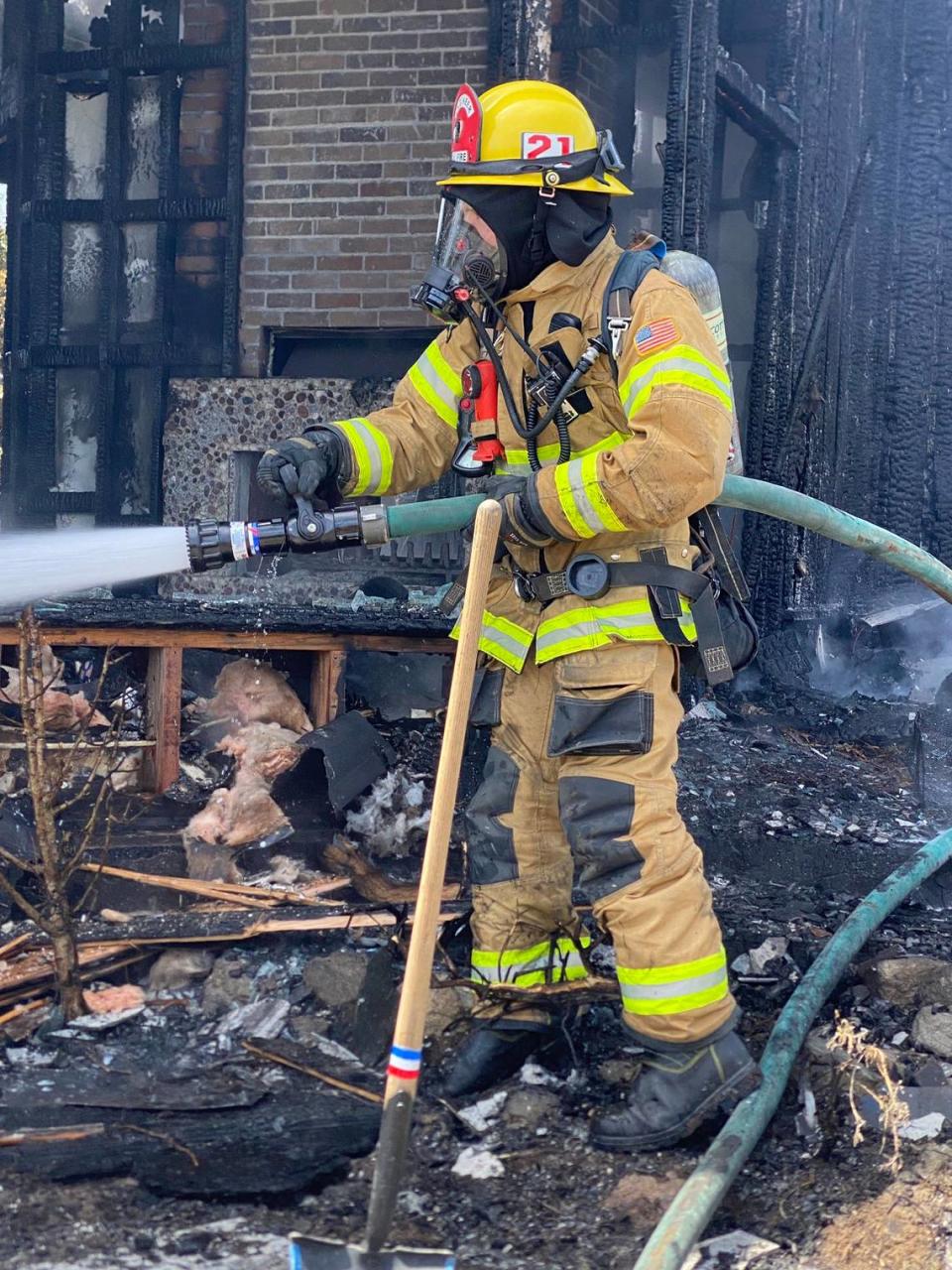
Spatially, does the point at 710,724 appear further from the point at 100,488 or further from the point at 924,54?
the point at 924,54

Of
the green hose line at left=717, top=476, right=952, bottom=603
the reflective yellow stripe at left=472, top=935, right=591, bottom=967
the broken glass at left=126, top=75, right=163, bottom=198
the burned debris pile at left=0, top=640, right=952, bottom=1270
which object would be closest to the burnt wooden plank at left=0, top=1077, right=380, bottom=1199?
the burned debris pile at left=0, top=640, right=952, bottom=1270

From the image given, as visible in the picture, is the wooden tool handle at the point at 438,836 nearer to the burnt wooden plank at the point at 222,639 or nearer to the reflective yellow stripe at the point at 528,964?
the reflective yellow stripe at the point at 528,964

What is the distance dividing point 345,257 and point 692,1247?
5.93 meters

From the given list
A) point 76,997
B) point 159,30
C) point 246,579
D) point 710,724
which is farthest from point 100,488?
point 76,997

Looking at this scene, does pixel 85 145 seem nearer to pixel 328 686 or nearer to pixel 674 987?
pixel 328 686

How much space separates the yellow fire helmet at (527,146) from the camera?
326cm

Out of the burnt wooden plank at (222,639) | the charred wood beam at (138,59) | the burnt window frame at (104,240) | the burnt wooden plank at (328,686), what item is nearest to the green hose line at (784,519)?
the burnt wooden plank at (222,639)

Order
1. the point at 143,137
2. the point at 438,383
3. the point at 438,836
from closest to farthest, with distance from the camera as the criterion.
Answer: the point at 438,836 → the point at 438,383 → the point at 143,137

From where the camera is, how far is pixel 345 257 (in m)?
7.42

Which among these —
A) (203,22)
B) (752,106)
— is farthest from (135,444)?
(752,106)

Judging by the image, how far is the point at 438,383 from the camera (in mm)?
3717

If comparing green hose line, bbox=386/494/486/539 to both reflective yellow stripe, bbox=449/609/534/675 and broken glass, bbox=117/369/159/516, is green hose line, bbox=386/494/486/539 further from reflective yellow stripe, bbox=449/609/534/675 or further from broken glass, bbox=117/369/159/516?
broken glass, bbox=117/369/159/516

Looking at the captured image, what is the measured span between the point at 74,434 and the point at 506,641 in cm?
559

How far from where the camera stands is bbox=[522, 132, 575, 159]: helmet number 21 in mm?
Answer: 3283
